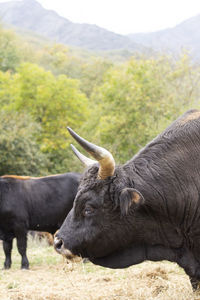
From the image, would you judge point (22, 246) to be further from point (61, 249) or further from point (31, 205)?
point (61, 249)

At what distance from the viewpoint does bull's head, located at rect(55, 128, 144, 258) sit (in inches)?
181

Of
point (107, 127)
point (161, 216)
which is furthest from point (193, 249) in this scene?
point (107, 127)

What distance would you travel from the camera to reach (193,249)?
15.5ft

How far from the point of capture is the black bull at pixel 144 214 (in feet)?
15.1

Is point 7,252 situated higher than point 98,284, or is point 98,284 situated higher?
point 98,284

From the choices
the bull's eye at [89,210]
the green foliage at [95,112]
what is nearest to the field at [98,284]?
the bull's eye at [89,210]

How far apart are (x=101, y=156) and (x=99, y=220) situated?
73 cm

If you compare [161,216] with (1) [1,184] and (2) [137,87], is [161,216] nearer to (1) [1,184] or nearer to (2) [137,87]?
(1) [1,184]

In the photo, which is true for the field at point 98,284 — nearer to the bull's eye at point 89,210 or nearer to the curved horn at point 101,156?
the bull's eye at point 89,210

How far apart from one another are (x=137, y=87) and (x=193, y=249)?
84.9 feet

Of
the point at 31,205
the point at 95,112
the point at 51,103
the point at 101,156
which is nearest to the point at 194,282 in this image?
the point at 101,156

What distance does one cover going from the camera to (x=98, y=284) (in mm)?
6578

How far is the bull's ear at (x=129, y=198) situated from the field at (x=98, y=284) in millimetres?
920

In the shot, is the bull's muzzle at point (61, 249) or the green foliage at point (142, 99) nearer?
the bull's muzzle at point (61, 249)
